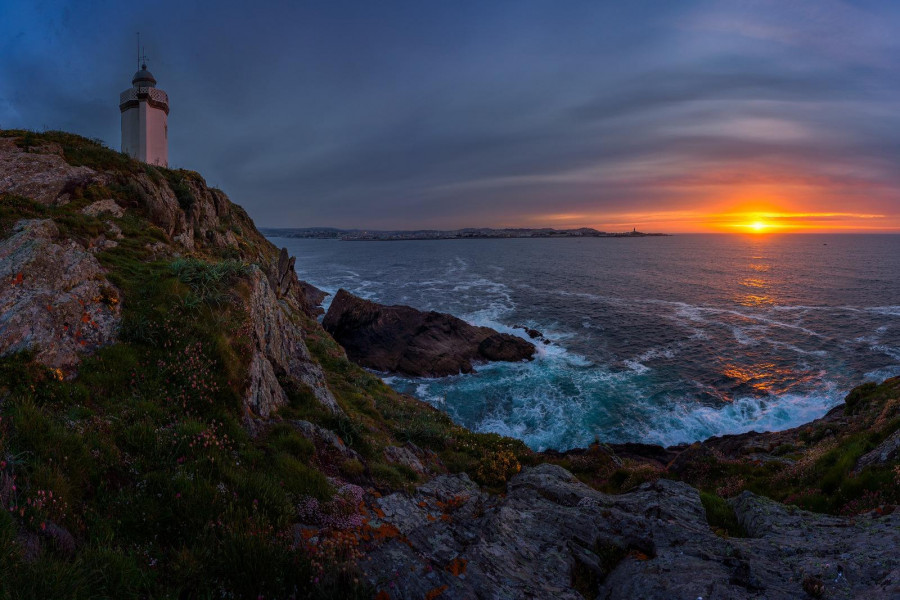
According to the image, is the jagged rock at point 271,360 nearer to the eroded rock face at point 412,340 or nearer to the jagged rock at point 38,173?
the jagged rock at point 38,173

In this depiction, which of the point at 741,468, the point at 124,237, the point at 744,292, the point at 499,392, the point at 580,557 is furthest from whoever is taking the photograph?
the point at 744,292

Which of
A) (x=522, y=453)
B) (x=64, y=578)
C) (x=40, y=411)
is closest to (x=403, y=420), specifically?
(x=522, y=453)

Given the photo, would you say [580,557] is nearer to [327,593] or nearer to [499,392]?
[327,593]

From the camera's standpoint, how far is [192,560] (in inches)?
173

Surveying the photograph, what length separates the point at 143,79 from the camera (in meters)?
30.5

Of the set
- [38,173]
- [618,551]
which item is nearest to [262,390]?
[618,551]

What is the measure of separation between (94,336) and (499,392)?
27225 millimetres

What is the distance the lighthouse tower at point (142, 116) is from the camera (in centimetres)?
3030

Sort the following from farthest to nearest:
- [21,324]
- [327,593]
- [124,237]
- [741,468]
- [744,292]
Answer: [744,292] < [741,468] < [124,237] < [21,324] < [327,593]

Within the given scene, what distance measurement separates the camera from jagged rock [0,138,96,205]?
14094 mm

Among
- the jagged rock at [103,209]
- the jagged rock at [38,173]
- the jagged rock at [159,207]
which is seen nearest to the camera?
the jagged rock at [38,173]

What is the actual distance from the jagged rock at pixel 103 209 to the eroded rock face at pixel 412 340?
23.5m

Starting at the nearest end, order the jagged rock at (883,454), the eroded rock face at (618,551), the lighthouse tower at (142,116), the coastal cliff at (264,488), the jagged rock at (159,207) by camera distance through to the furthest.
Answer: the coastal cliff at (264,488)
the eroded rock face at (618,551)
the jagged rock at (883,454)
the jagged rock at (159,207)
the lighthouse tower at (142,116)

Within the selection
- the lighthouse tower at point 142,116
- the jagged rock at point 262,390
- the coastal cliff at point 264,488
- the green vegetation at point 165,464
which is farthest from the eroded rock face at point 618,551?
the lighthouse tower at point 142,116
